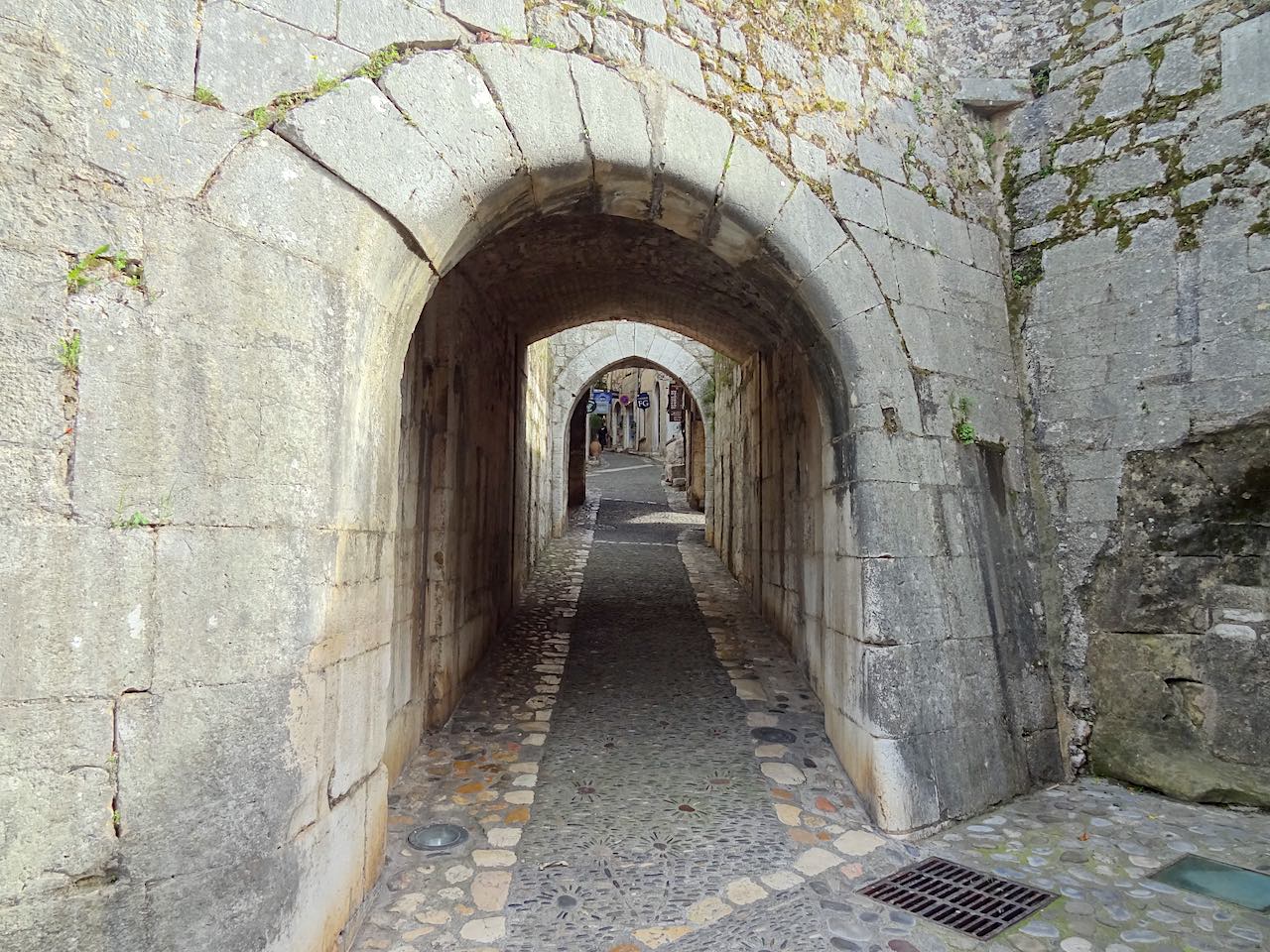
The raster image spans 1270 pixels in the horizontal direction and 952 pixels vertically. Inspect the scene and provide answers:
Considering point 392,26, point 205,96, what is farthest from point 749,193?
point 205,96

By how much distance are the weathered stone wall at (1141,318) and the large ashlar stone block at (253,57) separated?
155 inches

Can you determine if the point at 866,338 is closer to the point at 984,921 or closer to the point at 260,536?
the point at 984,921

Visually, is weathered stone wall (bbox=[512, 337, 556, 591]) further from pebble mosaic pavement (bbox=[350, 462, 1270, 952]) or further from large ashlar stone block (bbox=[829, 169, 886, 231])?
large ashlar stone block (bbox=[829, 169, 886, 231])

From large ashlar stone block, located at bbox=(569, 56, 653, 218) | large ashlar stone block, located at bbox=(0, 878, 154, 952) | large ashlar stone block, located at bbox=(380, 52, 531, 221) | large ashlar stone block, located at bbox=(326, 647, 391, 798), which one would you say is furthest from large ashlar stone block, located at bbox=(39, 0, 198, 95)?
large ashlar stone block, located at bbox=(0, 878, 154, 952)

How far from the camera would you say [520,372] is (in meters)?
6.40

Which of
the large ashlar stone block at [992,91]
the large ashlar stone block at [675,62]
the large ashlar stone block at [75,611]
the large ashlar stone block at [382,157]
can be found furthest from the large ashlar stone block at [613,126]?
the large ashlar stone block at [992,91]

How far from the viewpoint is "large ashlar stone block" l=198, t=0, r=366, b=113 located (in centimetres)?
203

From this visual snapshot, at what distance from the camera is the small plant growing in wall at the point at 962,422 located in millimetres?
3875

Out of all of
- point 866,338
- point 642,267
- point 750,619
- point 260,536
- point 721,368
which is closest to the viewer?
point 260,536

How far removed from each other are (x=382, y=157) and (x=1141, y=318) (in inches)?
153

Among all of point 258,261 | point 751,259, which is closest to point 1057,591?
point 751,259

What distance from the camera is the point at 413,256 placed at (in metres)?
2.48

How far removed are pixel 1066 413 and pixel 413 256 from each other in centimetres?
365

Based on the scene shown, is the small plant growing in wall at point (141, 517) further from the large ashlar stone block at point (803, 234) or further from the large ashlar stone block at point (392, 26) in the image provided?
the large ashlar stone block at point (803, 234)
